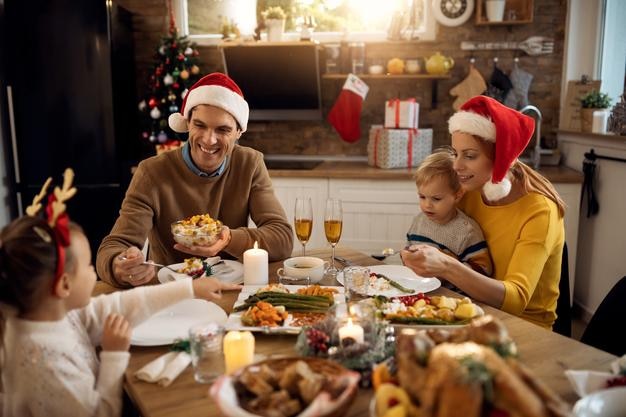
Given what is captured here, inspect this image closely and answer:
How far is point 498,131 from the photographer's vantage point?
185 centimetres

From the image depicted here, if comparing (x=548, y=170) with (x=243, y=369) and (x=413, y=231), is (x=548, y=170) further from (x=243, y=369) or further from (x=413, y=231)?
(x=243, y=369)

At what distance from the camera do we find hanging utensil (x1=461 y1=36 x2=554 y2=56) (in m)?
4.11

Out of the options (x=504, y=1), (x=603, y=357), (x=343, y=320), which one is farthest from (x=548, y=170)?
(x=343, y=320)

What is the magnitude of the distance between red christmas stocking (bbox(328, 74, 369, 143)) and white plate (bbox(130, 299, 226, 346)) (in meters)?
2.96

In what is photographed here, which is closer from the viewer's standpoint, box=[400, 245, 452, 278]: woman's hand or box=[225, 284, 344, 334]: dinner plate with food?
box=[225, 284, 344, 334]: dinner plate with food

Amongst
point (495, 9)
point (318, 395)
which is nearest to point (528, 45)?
point (495, 9)

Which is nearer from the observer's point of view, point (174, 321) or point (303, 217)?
point (174, 321)

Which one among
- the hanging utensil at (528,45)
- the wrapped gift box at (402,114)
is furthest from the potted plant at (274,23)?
the hanging utensil at (528,45)

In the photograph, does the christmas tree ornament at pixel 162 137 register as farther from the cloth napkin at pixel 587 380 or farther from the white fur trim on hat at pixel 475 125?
the cloth napkin at pixel 587 380

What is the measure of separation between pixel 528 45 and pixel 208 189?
3.01 meters

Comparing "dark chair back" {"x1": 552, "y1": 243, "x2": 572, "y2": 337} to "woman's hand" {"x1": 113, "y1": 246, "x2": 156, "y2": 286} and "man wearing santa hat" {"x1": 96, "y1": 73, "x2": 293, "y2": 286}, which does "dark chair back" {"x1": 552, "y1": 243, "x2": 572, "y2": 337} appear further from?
"woman's hand" {"x1": 113, "y1": 246, "x2": 156, "y2": 286}

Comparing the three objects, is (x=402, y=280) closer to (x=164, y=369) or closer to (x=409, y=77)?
(x=164, y=369)

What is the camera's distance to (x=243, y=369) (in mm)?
1000

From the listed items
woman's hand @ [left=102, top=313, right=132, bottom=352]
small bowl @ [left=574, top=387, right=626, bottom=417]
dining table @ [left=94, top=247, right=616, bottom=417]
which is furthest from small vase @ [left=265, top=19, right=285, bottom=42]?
small bowl @ [left=574, top=387, right=626, bottom=417]
